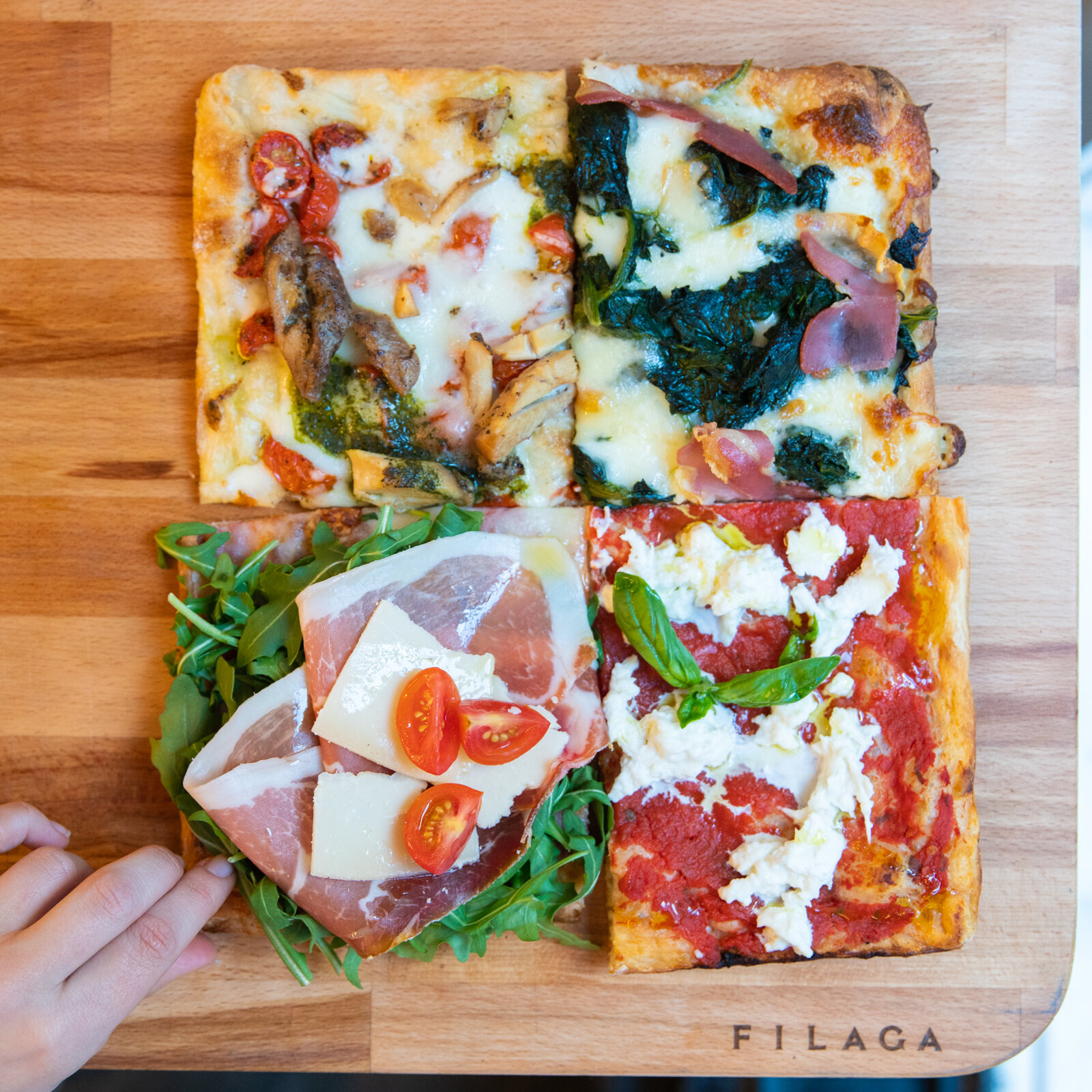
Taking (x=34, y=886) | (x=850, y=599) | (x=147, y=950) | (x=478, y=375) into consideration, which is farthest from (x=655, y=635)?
(x=34, y=886)

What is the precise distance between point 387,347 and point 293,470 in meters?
0.60

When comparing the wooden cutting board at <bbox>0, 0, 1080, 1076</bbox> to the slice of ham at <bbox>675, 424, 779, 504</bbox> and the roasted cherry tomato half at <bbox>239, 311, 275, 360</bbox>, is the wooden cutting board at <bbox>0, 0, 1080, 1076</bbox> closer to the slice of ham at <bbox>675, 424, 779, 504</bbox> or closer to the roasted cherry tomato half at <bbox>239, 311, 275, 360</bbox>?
the roasted cherry tomato half at <bbox>239, 311, 275, 360</bbox>

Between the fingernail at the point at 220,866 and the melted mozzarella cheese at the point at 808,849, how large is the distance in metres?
1.79

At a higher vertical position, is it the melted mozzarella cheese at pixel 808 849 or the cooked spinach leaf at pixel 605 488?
the cooked spinach leaf at pixel 605 488

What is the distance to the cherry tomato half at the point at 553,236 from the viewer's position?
132 inches

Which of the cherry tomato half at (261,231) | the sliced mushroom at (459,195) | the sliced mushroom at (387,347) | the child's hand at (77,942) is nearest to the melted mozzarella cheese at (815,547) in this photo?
the sliced mushroom at (387,347)

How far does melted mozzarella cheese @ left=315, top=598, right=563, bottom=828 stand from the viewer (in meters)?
2.96

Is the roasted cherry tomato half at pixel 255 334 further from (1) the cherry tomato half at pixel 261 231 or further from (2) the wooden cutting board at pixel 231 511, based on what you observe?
(2) the wooden cutting board at pixel 231 511

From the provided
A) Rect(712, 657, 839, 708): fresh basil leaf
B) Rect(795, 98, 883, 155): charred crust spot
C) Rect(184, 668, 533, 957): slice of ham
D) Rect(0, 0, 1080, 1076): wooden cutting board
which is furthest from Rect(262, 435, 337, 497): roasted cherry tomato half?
Rect(795, 98, 883, 155): charred crust spot

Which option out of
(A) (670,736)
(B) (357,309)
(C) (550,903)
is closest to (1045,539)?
(A) (670,736)

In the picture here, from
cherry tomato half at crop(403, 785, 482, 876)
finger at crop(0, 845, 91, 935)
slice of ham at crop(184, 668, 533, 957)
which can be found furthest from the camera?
slice of ham at crop(184, 668, 533, 957)

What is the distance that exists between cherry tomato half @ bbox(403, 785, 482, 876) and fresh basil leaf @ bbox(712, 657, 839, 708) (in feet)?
3.16

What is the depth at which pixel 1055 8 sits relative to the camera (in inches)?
140

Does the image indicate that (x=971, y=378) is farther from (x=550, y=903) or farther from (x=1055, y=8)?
(x=550, y=903)
